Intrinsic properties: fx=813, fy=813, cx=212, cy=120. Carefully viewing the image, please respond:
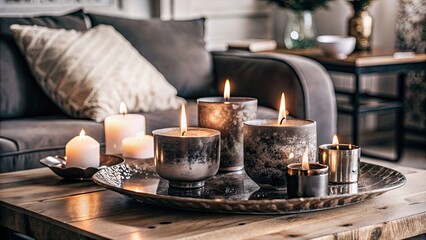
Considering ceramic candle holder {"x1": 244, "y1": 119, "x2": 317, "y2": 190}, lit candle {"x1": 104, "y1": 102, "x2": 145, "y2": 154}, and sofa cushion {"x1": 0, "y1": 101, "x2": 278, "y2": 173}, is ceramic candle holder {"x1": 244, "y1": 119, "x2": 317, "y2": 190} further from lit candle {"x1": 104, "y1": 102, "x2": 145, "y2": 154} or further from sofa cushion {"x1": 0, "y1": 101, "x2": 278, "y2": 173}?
sofa cushion {"x1": 0, "y1": 101, "x2": 278, "y2": 173}

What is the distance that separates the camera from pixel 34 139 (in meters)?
2.50

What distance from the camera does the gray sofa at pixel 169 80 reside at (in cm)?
253

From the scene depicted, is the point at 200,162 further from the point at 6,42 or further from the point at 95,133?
the point at 6,42

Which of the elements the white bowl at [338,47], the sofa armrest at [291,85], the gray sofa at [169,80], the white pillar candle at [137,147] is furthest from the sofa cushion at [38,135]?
the white bowl at [338,47]

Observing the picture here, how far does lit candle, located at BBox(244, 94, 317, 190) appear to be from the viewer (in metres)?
1.60

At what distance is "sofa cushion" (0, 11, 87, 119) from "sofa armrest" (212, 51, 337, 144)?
0.73 metres

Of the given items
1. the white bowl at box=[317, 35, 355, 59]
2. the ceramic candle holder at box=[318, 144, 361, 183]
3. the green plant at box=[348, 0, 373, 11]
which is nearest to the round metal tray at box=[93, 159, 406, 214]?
the ceramic candle holder at box=[318, 144, 361, 183]

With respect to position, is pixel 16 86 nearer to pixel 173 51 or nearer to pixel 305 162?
pixel 173 51

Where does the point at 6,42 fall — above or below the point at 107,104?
above

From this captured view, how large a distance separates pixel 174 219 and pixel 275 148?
261 millimetres

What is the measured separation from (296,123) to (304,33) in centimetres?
240

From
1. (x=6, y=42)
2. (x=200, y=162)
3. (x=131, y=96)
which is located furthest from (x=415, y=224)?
(x=6, y=42)

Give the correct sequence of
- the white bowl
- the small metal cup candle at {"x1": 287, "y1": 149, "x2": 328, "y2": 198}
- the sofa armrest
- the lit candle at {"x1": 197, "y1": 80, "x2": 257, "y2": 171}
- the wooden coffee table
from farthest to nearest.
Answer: the white bowl → the sofa armrest → the lit candle at {"x1": 197, "y1": 80, "x2": 257, "y2": 171} → the small metal cup candle at {"x1": 287, "y1": 149, "x2": 328, "y2": 198} → the wooden coffee table

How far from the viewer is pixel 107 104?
9.11 feet
